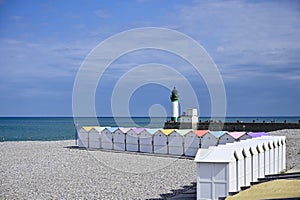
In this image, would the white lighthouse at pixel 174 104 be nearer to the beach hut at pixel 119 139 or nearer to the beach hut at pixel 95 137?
the beach hut at pixel 95 137

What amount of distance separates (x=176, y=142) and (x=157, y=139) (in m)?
1.48

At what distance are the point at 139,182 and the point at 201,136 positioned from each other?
899 cm

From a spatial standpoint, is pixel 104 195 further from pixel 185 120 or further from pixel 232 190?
pixel 185 120

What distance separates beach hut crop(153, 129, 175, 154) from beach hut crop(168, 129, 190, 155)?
282mm

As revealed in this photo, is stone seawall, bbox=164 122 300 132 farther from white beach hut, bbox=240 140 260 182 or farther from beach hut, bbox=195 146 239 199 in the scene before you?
beach hut, bbox=195 146 239 199

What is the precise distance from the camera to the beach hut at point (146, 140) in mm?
28750

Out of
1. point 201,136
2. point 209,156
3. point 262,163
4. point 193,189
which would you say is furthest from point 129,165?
point 209,156

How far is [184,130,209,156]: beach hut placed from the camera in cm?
2647

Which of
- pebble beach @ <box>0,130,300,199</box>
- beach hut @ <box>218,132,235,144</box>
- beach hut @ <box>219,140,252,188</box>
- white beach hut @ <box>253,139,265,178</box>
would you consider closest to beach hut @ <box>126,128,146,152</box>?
pebble beach @ <box>0,130,300,199</box>

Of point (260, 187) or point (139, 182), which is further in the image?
point (139, 182)

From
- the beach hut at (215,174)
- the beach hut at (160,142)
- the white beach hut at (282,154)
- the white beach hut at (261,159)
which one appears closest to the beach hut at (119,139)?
the beach hut at (160,142)

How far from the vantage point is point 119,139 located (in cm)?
3062

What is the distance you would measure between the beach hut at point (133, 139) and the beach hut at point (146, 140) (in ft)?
0.95

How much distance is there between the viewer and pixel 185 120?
4412cm
